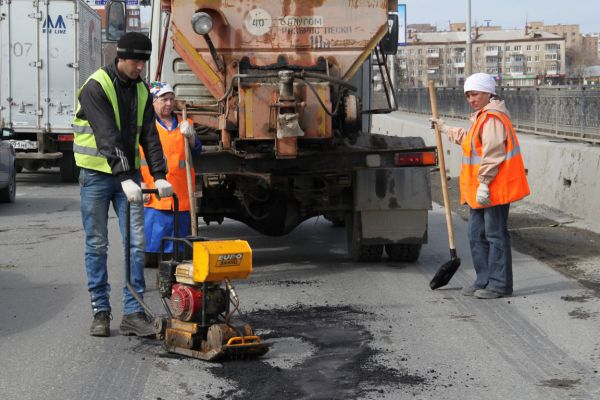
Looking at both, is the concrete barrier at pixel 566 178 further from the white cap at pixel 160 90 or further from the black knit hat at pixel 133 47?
the black knit hat at pixel 133 47

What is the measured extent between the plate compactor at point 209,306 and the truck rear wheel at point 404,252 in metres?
4.04

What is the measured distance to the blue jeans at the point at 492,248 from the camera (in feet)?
30.0

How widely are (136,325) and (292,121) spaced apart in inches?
109

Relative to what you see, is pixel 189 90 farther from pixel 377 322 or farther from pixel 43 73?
pixel 43 73

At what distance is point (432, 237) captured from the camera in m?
13.1

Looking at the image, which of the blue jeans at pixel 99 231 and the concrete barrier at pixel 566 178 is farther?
the concrete barrier at pixel 566 178

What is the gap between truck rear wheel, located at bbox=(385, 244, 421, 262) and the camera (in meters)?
11.0

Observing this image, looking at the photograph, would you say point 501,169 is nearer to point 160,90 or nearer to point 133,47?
point 160,90

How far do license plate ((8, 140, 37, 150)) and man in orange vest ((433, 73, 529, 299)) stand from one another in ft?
45.3

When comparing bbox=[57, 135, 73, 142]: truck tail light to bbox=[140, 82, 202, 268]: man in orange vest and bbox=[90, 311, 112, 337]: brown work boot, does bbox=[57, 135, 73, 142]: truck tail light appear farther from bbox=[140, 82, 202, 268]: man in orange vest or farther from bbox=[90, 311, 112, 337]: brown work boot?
bbox=[90, 311, 112, 337]: brown work boot

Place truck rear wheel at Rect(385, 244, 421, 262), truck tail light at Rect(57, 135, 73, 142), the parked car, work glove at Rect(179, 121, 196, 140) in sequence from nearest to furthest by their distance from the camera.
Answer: work glove at Rect(179, 121, 196, 140) → truck rear wheel at Rect(385, 244, 421, 262) → the parked car → truck tail light at Rect(57, 135, 73, 142)

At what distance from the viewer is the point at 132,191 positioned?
7.23 m

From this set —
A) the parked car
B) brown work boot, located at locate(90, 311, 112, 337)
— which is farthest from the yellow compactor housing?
the parked car

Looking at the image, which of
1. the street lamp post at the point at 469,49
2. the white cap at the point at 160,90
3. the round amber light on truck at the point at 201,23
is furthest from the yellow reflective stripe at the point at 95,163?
the street lamp post at the point at 469,49
